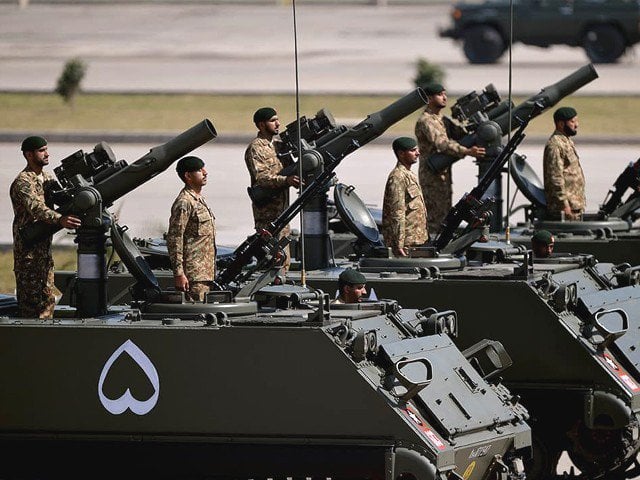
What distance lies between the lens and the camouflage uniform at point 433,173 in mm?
21938

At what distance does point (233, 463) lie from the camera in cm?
1523

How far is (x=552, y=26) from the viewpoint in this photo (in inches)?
2089

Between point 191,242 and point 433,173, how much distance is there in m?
6.17

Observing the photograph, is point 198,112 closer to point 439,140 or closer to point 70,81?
point 70,81

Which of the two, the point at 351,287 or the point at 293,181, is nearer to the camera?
the point at 351,287

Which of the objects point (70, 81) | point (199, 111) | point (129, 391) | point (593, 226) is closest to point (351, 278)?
point (129, 391)

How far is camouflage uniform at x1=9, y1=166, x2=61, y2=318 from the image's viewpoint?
16.3m

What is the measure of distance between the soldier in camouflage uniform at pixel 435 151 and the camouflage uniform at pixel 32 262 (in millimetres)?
6196

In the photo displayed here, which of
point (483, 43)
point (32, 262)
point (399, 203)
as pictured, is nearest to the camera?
point (32, 262)

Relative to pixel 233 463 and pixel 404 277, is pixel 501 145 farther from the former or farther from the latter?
pixel 233 463

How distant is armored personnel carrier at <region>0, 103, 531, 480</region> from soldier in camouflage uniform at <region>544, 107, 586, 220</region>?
6.81m

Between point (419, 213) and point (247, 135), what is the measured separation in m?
20.1

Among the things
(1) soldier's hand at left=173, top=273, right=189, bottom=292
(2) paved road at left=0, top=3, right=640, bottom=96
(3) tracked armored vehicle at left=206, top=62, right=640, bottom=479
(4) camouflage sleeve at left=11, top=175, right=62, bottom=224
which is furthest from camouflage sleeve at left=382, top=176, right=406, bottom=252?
(2) paved road at left=0, top=3, right=640, bottom=96

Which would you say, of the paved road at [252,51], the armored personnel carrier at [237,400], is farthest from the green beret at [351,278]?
the paved road at [252,51]
